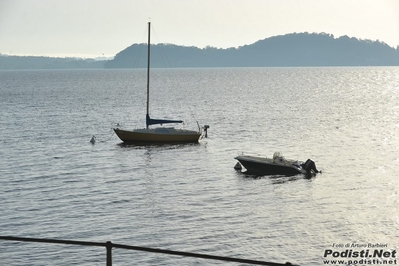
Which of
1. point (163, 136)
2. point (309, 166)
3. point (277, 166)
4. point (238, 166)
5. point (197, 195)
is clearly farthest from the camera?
point (163, 136)

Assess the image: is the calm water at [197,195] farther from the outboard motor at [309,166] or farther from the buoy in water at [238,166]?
the outboard motor at [309,166]

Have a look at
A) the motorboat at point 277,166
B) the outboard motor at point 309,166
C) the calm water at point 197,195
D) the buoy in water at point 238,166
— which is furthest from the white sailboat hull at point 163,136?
the outboard motor at point 309,166

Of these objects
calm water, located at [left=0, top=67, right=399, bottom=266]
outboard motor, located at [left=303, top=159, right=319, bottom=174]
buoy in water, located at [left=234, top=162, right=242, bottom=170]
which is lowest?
calm water, located at [left=0, top=67, right=399, bottom=266]

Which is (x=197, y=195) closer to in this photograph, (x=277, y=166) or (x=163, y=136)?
(x=277, y=166)

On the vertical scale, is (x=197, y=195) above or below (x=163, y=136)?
below

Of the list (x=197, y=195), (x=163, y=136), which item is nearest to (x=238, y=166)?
(x=197, y=195)

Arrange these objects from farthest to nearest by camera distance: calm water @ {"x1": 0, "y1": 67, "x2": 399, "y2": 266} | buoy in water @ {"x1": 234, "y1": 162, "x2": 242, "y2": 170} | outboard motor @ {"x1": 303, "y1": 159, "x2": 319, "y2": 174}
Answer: buoy in water @ {"x1": 234, "y1": 162, "x2": 242, "y2": 170}, outboard motor @ {"x1": 303, "y1": 159, "x2": 319, "y2": 174}, calm water @ {"x1": 0, "y1": 67, "x2": 399, "y2": 266}

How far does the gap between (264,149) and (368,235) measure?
36081 millimetres

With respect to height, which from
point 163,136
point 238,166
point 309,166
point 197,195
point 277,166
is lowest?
point 197,195

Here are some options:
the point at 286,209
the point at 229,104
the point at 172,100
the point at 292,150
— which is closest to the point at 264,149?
the point at 292,150

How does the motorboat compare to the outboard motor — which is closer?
the outboard motor

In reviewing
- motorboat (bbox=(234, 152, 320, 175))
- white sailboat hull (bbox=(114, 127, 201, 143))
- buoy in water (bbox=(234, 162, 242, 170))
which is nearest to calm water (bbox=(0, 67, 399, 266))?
buoy in water (bbox=(234, 162, 242, 170))

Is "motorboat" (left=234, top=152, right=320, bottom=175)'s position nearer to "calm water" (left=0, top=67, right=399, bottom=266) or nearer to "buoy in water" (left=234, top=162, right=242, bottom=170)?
"buoy in water" (left=234, top=162, right=242, bottom=170)

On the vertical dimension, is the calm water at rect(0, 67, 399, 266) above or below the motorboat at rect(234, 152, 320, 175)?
below
